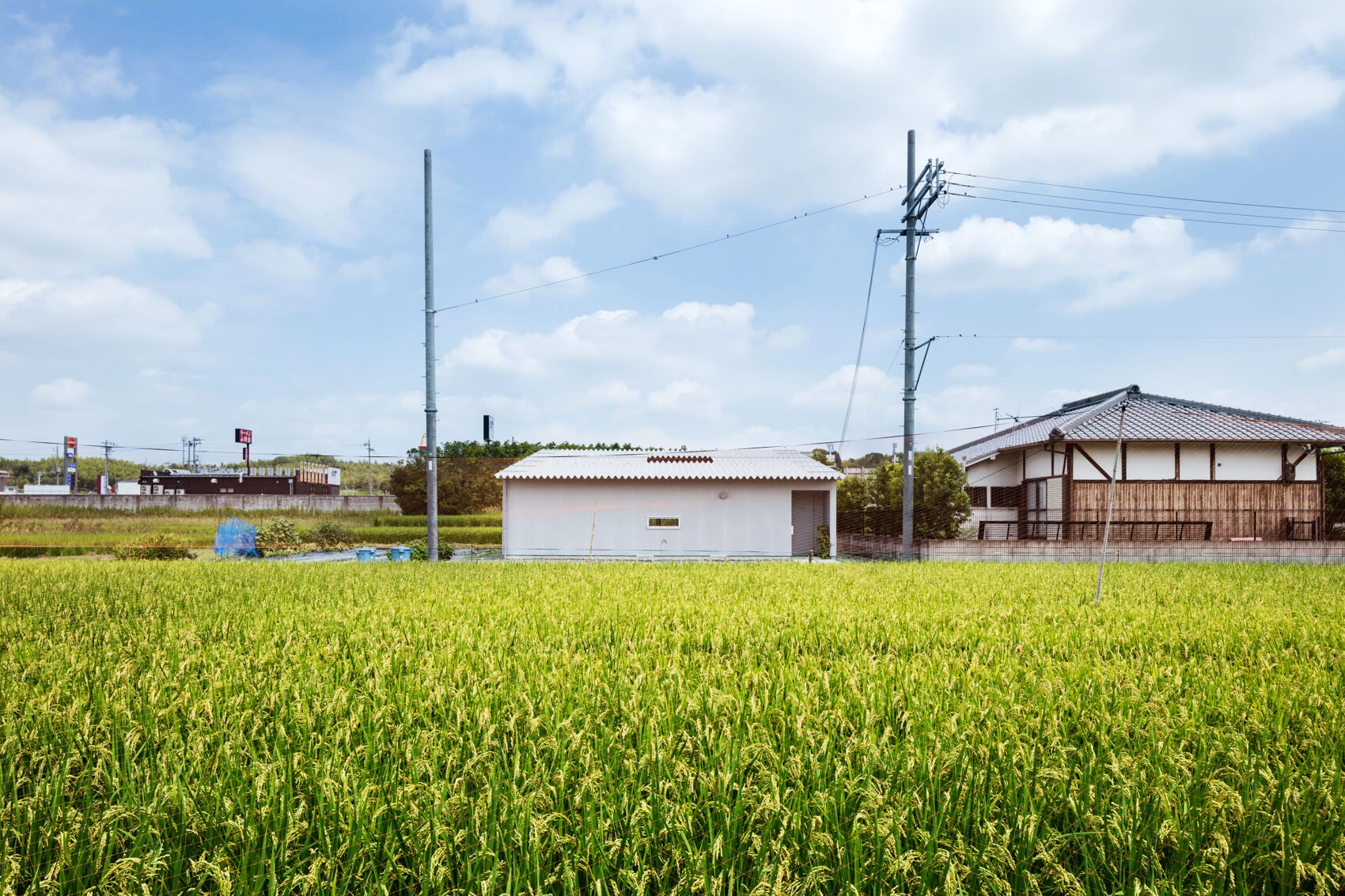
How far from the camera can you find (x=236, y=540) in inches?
761

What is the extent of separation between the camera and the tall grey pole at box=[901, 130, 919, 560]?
1475 centimetres

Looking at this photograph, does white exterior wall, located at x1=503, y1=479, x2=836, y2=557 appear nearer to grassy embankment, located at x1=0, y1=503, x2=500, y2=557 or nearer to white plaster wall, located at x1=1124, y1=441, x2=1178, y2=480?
grassy embankment, located at x1=0, y1=503, x2=500, y2=557

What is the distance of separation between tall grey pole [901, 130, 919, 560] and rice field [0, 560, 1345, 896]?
27.7ft

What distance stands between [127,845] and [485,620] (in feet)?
13.3

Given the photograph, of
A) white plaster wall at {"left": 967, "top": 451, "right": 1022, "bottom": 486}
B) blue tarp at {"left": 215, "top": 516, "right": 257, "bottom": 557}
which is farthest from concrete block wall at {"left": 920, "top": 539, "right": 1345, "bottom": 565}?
blue tarp at {"left": 215, "top": 516, "right": 257, "bottom": 557}

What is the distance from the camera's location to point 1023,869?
204 centimetres

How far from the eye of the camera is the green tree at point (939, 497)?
57.5ft

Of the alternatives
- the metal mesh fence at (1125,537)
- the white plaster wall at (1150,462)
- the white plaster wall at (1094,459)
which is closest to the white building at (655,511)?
the metal mesh fence at (1125,537)

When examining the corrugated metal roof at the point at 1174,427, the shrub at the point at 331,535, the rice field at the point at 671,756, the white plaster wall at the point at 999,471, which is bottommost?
the shrub at the point at 331,535

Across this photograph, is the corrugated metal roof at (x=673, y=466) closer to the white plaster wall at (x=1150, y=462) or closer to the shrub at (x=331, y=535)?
the white plaster wall at (x=1150, y=462)

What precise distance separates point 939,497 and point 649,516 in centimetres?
714

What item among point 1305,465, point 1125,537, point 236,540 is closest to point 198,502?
point 236,540

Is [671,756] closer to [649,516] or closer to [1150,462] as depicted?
[649,516]

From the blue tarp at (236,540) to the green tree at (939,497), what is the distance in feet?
56.9
